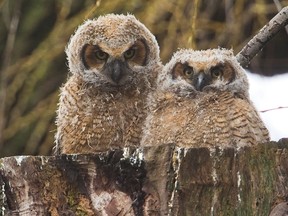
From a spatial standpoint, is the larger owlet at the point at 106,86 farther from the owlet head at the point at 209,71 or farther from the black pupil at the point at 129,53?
the owlet head at the point at 209,71

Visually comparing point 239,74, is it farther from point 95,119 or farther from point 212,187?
Result: point 212,187

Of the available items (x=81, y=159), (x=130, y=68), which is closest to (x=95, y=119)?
(x=130, y=68)

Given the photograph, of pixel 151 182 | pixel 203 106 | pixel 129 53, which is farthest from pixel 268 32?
pixel 151 182

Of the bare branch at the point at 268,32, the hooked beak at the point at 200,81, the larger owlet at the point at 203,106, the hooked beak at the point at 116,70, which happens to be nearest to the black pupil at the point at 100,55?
the hooked beak at the point at 116,70

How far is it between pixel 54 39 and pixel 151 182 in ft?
8.54

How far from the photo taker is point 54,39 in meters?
5.41

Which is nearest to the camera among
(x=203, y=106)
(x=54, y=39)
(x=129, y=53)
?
(x=203, y=106)

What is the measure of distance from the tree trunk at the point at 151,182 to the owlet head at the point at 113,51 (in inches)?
44.7

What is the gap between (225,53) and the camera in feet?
13.5

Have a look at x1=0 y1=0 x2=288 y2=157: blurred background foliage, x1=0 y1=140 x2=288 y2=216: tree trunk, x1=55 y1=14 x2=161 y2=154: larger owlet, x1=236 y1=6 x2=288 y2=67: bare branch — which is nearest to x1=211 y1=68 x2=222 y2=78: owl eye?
x1=236 y1=6 x2=288 y2=67: bare branch

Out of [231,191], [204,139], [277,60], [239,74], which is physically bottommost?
[231,191]

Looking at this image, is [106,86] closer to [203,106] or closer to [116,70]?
[116,70]

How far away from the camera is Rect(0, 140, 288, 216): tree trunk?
2840 mm

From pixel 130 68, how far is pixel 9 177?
128 centimetres
